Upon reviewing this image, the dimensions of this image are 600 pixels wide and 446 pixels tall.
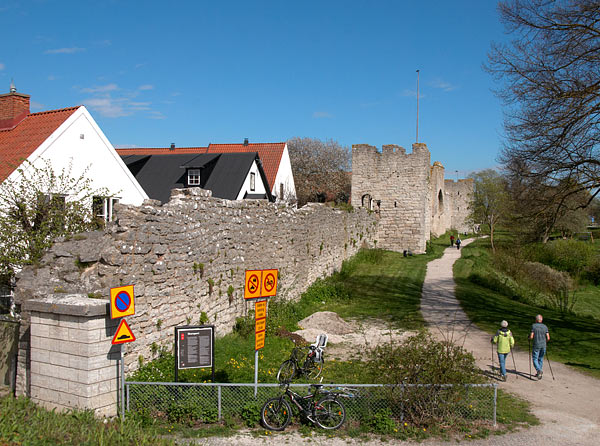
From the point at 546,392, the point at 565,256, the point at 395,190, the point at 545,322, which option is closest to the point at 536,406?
the point at 546,392

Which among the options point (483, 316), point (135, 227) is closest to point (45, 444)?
point (135, 227)

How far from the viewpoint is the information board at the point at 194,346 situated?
8.30 metres

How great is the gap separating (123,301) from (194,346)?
1510 millimetres

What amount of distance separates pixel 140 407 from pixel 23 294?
9.04 ft

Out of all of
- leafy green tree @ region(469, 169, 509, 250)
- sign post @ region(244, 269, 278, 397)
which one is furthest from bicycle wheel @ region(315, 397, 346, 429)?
leafy green tree @ region(469, 169, 509, 250)

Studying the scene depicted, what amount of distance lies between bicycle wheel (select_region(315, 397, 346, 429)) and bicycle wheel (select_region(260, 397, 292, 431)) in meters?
0.46

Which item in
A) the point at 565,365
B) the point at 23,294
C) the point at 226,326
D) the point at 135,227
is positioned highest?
the point at 135,227

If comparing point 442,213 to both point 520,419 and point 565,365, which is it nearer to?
point 565,365

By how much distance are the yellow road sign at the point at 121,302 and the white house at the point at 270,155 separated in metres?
32.7

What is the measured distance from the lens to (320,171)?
165 ft

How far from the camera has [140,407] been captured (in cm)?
769

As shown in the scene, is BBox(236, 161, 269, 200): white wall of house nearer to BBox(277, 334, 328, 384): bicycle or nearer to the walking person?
BBox(277, 334, 328, 384): bicycle

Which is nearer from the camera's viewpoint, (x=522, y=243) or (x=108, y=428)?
(x=108, y=428)

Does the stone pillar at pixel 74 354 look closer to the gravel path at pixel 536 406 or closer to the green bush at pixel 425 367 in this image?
the gravel path at pixel 536 406
